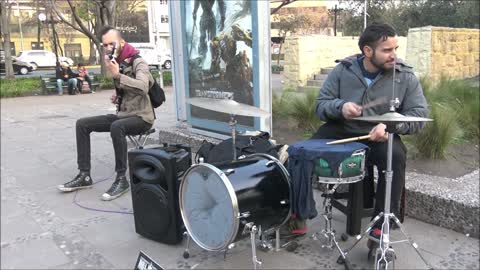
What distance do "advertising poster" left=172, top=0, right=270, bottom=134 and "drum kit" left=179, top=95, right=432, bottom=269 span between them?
2.10m

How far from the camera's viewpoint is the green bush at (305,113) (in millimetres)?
5723

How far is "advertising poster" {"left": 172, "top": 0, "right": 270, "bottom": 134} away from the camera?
4.94 meters

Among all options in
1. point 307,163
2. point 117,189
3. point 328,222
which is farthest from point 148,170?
point 328,222

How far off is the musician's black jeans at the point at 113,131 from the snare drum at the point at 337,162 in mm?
2257

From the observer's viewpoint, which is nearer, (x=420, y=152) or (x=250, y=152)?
(x=250, y=152)

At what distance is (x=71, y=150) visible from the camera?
18.2 ft

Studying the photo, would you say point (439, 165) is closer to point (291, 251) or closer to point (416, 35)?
point (291, 251)

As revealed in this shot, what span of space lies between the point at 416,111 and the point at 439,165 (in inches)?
62.7

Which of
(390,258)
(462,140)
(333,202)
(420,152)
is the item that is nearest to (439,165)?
(420,152)

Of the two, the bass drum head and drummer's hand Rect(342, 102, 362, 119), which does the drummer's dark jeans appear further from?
the bass drum head

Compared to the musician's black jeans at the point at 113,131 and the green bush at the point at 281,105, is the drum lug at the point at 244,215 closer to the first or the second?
the musician's black jeans at the point at 113,131

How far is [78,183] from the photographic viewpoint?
14.9 ft

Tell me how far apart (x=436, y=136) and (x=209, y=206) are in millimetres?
2680

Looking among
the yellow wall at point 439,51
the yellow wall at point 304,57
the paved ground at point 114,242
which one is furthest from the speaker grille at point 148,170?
the yellow wall at point 304,57
